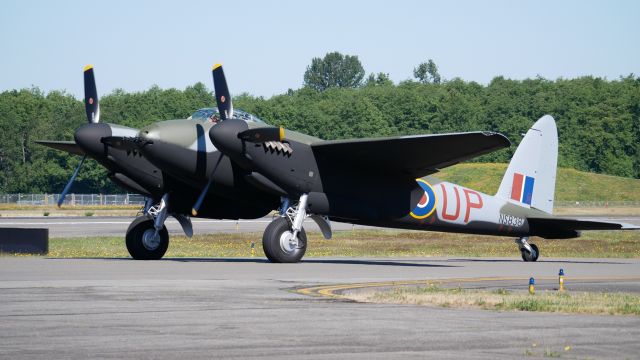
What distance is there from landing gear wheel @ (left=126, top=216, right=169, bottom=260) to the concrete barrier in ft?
19.0

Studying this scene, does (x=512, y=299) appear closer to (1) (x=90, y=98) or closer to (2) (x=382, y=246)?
(1) (x=90, y=98)

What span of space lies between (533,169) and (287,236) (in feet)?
32.2

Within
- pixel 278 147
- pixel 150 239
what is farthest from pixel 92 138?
pixel 278 147

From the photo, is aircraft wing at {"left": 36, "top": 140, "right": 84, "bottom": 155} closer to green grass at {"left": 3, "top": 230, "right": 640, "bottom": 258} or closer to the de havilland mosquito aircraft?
the de havilland mosquito aircraft

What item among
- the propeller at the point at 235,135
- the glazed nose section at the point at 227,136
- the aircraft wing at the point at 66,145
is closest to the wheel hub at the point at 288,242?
the propeller at the point at 235,135

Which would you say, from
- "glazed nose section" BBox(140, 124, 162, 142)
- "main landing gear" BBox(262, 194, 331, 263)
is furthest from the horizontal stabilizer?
"glazed nose section" BBox(140, 124, 162, 142)

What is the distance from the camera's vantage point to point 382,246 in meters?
44.9

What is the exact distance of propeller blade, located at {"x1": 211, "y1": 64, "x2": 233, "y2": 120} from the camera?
28.0 meters

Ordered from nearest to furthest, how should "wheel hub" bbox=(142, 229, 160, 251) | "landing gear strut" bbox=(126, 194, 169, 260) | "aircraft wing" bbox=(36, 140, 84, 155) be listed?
1. "landing gear strut" bbox=(126, 194, 169, 260)
2. "wheel hub" bbox=(142, 229, 160, 251)
3. "aircraft wing" bbox=(36, 140, 84, 155)

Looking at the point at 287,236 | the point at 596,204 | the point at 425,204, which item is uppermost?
the point at 596,204

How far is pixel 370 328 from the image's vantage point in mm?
13734

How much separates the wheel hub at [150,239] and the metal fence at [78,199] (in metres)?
83.3

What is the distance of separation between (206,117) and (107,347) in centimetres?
1724

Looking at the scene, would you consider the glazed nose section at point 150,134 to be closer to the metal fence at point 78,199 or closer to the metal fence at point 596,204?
the metal fence at point 596,204
